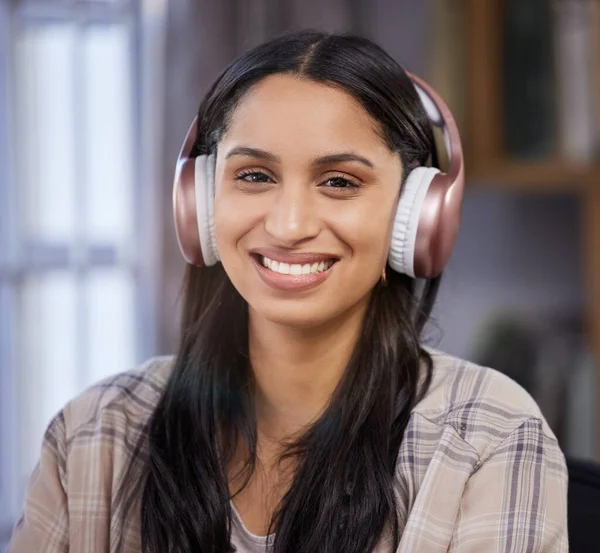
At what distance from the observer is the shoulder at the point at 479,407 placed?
1.06m

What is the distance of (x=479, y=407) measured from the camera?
109cm

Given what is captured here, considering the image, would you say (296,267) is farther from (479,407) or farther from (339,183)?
(479,407)

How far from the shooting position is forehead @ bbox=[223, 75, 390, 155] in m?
1.00

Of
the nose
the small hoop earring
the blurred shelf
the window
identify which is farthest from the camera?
the window

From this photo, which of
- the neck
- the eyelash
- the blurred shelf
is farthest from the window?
the eyelash

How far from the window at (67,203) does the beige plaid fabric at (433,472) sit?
46.3 inches

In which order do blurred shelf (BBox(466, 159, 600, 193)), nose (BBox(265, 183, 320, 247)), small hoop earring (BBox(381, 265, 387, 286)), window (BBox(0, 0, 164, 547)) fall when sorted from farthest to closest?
1. window (BBox(0, 0, 164, 547))
2. blurred shelf (BBox(466, 159, 600, 193))
3. small hoop earring (BBox(381, 265, 387, 286))
4. nose (BBox(265, 183, 320, 247))

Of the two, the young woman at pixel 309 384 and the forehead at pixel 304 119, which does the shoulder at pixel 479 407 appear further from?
the forehead at pixel 304 119

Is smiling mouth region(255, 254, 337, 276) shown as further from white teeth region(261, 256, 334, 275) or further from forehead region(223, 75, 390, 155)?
forehead region(223, 75, 390, 155)

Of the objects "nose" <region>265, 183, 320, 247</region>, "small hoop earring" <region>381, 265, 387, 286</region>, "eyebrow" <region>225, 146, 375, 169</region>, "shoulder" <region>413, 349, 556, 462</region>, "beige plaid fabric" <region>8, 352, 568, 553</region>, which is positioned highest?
"eyebrow" <region>225, 146, 375, 169</region>

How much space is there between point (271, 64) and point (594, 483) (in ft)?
2.15

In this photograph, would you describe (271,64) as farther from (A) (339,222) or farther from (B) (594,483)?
(B) (594,483)

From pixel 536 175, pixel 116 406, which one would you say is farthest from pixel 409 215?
pixel 536 175

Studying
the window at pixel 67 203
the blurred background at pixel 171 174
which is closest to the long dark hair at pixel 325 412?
the blurred background at pixel 171 174
